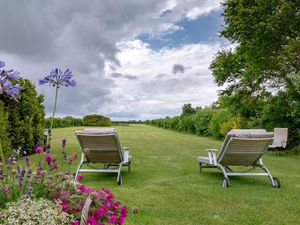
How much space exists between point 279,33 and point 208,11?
350 centimetres

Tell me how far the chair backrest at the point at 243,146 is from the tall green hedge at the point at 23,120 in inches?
231

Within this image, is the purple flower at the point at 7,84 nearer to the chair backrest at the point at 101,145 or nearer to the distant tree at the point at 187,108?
the chair backrest at the point at 101,145

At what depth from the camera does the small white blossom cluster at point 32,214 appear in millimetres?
2115

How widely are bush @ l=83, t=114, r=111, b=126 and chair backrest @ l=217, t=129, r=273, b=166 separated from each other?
39625 mm

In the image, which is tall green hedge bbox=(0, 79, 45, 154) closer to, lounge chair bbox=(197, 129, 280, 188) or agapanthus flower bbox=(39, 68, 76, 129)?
lounge chair bbox=(197, 129, 280, 188)

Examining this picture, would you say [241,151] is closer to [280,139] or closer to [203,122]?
[280,139]

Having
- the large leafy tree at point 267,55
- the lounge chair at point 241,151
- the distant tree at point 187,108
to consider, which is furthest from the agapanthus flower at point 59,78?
the distant tree at point 187,108

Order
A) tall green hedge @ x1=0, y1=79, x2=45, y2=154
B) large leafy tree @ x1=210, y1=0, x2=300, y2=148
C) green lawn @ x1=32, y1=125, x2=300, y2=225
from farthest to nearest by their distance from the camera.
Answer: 1. large leafy tree @ x1=210, y1=0, x2=300, y2=148
2. tall green hedge @ x1=0, y1=79, x2=45, y2=154
3. green lawn @ x1=32, y1=125, x2=300, y2=225

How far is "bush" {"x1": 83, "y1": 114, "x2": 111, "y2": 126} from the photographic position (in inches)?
1811

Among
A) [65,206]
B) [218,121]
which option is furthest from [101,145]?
[218,121]

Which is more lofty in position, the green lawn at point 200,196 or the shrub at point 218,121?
the shrub at point 218,121

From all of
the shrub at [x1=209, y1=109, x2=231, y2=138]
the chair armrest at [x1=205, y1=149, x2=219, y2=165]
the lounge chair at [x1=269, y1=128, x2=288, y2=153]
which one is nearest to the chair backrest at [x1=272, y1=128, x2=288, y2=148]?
the lounge chair at [x1=269, y1=128, x2=288, y2=153]

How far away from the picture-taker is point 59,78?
277 centimetres

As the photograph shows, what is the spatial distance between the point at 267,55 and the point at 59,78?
49.7 feet
